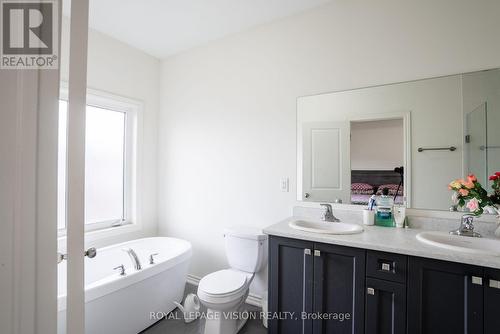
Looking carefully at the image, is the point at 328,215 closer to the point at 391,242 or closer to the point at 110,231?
the point at 391,242

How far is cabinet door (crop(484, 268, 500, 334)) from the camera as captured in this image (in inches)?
44.6

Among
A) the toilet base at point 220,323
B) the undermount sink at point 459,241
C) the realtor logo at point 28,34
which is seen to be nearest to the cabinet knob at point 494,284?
the undermount sink at point 459,241

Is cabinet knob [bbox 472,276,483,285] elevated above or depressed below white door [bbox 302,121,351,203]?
below

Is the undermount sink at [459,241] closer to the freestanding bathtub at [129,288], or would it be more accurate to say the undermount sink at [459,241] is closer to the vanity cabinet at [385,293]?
the vanity cabinet at [385,293]

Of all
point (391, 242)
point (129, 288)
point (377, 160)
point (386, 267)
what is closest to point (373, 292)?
point (386, 267)

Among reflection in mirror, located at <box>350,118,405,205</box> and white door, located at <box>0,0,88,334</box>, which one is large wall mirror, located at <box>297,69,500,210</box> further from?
white door, located at <box>0,0,88,334</box>

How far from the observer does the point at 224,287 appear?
181 cm

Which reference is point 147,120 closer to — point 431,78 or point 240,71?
point 240,71

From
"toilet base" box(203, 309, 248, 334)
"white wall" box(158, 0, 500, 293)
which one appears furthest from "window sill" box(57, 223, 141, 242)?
"toilet base" box(203, 309, 248, 334)

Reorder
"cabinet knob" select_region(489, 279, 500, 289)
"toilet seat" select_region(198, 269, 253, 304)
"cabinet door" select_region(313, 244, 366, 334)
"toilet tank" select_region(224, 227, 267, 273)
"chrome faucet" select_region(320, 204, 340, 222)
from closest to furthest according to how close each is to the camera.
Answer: "cabinet knob" select_region(489, 279, 500, 289) < "cabinet door" select_region(313, 244, 366, 334) < "toilet seat" select_region(198, 269, 253, 304) < "chrome faucet" select_region(320, 204, 340, 222) < "toilet tank" select_region(224, 227, 267, 273)

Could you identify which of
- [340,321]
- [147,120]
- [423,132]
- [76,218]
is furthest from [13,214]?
[147,120]

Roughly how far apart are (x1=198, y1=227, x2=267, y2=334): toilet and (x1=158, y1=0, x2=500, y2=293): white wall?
26 cm

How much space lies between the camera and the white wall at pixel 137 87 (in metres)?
2.43

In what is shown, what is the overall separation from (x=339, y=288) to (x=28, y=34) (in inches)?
72.2
